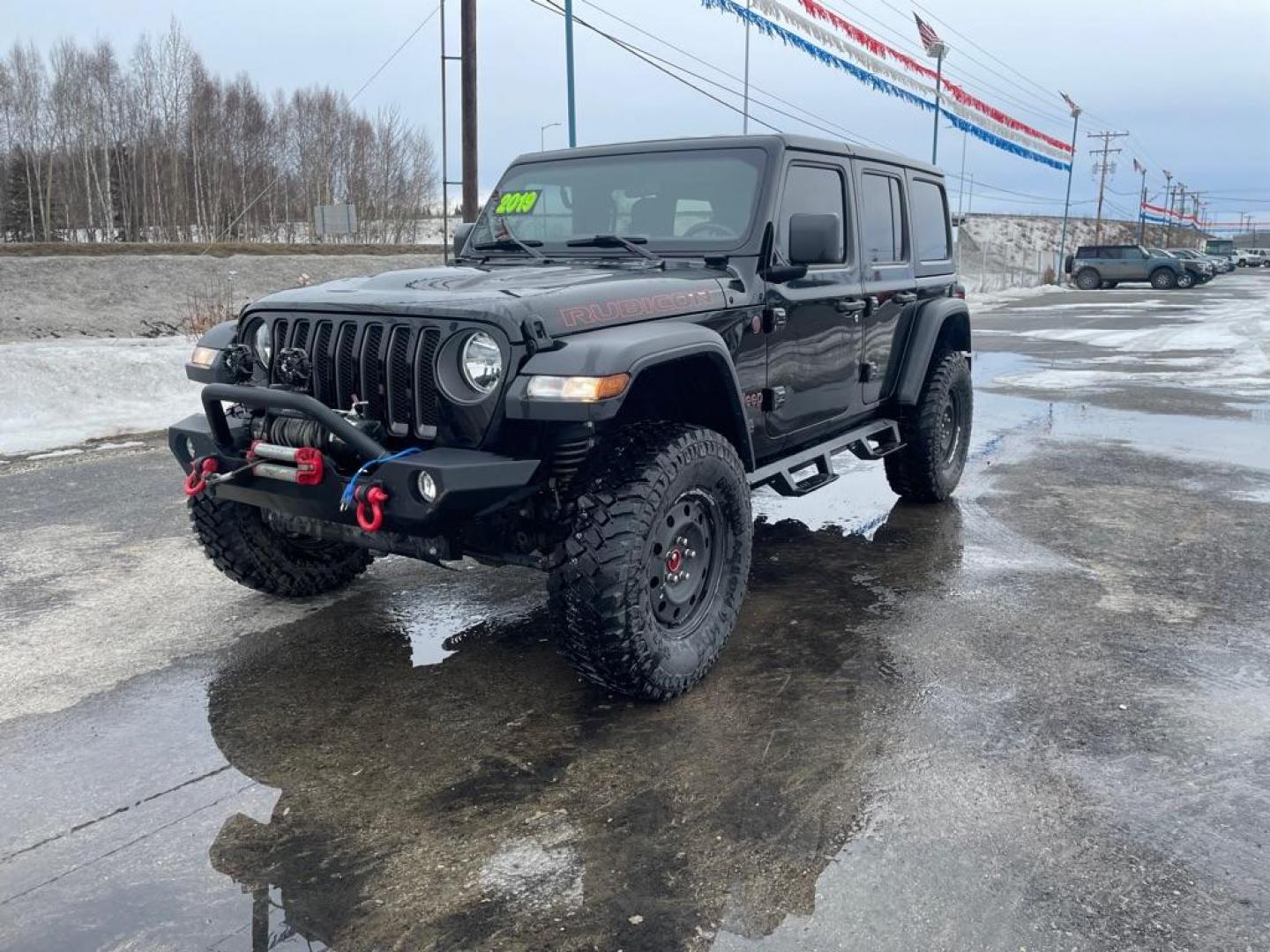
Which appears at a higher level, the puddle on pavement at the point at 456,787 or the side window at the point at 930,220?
the side window at the point at 930,220

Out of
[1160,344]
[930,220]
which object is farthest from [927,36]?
[930,220]

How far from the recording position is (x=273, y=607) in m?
4.64

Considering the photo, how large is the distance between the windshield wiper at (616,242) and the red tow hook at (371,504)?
174cm

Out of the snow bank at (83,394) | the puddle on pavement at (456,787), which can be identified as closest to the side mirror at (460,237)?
the puddle on pavement at (456,787)

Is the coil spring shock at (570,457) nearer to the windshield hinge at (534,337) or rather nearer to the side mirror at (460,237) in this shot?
the windshield hinge at (534,337)

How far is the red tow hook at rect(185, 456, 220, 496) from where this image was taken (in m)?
3.65

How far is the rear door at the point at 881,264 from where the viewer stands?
5309mm

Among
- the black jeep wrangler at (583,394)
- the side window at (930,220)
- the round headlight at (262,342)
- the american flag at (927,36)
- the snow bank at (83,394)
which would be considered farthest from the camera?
the american flag at (927,36)

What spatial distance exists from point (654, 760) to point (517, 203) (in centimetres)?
287

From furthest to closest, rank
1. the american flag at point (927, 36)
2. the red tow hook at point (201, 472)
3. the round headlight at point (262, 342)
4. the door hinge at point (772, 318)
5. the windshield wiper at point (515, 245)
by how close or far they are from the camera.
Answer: the american flag at point (927, 36), the windshield wiper at point (515, 245), the door hinge at point (772, 318), the round headlight at point (262, 342), the red tow hook at point (201, 472)

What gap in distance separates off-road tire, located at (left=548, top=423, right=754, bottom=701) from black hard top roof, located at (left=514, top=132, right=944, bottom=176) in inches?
61.7

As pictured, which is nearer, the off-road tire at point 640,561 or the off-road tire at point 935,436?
the off-road tire at point 640,561

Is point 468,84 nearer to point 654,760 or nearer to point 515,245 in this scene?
point 515,245

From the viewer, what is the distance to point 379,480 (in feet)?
10.4
